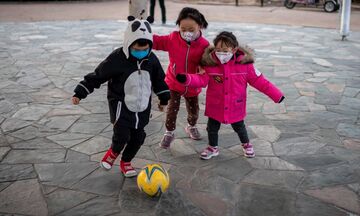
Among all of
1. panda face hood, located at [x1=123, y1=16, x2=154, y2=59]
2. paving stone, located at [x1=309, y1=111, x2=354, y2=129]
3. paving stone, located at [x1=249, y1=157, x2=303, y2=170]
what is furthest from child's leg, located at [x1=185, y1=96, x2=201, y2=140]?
paving stone, located at [x1=309, y1=111, x2=354, y2=129]

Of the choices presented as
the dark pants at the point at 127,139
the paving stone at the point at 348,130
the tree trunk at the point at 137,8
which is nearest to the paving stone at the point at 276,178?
the dark pants at the point at 127,139

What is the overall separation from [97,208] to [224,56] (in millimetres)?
Result: 1732

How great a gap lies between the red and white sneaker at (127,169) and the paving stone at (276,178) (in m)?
1.01

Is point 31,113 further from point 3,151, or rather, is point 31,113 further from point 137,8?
point 137,8

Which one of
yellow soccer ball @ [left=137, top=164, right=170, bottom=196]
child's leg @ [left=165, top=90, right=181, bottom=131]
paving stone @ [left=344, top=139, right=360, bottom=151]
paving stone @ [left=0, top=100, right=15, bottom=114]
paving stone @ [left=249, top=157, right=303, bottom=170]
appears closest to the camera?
yellow soccer ball @ [left=137, top=164, right=170, bottom=196]

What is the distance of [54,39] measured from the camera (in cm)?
1105

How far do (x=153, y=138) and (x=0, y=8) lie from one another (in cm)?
1610

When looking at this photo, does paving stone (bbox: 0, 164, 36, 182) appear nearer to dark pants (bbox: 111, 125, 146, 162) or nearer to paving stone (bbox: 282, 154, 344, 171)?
dark pants (bbox: 111, 125, 146, 162)

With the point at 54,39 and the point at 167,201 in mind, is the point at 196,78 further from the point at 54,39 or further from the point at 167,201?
the point at 54,39

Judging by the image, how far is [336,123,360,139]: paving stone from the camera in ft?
16.2

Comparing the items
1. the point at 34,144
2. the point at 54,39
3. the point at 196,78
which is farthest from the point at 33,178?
the point at 54,39

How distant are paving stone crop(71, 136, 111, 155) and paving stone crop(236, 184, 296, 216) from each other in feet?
5.30

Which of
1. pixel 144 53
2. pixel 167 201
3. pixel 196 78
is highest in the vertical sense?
pixel 144 53

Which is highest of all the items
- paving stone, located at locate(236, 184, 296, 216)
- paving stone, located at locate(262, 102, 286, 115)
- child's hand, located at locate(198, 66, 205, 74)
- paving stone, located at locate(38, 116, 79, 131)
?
child's hand, located at locate(198, 66, 205, 74)
